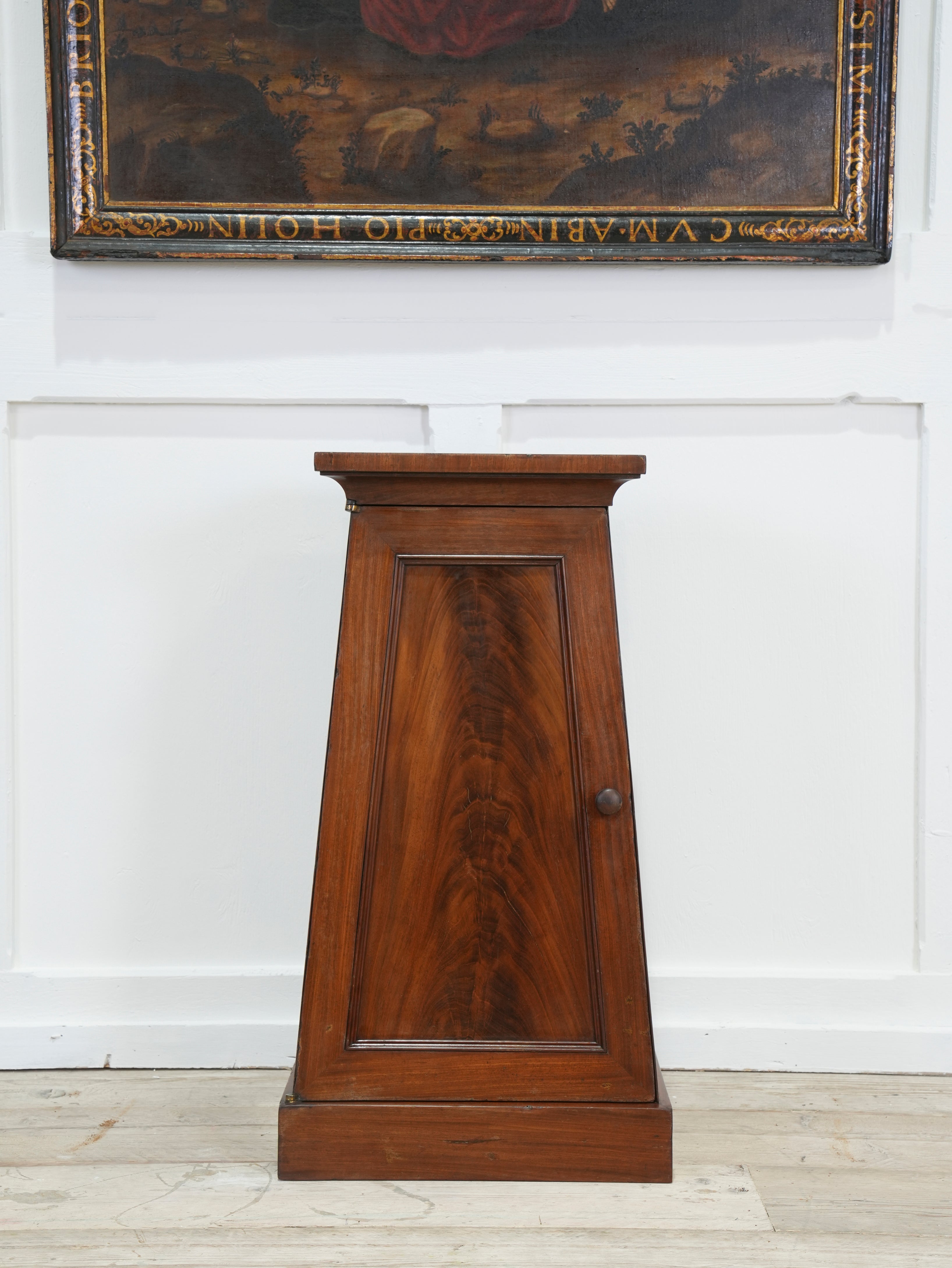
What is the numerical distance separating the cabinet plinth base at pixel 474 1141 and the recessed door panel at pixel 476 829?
0.11 metres

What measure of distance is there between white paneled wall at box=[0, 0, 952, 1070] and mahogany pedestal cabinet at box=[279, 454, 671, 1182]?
1.58ft

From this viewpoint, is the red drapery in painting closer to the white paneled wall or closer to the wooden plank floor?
the white paneled wall

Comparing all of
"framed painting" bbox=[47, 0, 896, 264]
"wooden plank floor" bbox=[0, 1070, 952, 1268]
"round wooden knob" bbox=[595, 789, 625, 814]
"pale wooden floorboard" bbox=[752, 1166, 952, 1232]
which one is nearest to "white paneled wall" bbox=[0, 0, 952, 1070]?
"framed painting" bbox=[47, 0, 896, 264]

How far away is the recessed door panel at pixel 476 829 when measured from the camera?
1617 mm

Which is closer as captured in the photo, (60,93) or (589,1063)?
(589,1063)

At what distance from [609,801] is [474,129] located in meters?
1.36

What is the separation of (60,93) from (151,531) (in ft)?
2.90

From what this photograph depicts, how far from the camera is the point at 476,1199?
1581 mm

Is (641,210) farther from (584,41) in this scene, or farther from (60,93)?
(60,93)

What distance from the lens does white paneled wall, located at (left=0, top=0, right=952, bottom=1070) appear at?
2039 mm

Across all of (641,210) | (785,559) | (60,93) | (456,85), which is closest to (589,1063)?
(785,559)

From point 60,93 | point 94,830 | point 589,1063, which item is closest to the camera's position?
point 589,1063

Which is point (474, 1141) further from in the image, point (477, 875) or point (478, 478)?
point (478, 478)

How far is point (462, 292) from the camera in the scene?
2037 mm
